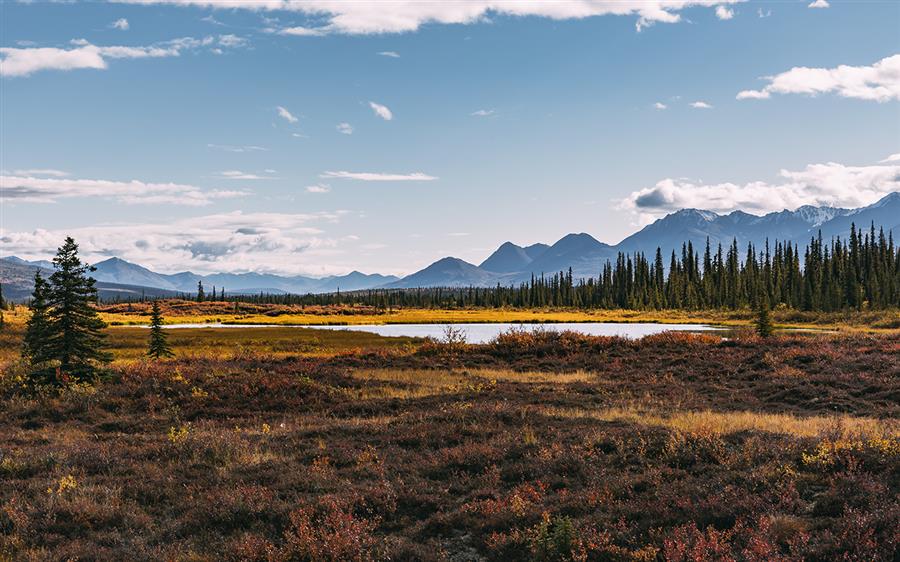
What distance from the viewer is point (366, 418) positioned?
21.6 meters

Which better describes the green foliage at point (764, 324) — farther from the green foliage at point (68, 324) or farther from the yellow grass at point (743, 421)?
the green foliage at point (68, 324)


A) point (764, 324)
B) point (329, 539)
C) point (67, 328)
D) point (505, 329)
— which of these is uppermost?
point (67, 328)

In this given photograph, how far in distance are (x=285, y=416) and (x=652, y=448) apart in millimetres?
13392

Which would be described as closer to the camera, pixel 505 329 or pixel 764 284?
pixel 505 329

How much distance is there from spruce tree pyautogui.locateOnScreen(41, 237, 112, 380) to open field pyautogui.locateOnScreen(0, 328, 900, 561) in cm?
179

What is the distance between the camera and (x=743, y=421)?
18.7 meters

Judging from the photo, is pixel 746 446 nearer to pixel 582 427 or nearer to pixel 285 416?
pixel 582 427

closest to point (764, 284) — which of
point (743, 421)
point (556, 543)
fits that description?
point (743, 421)

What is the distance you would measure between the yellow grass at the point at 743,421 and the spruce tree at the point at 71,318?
20048mm

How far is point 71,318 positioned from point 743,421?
88.0ft

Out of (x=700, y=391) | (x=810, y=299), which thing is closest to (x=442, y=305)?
(x=810, y=299)

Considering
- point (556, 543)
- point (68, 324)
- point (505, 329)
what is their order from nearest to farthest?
point (556, 543) → point (68, 324) → point (505, 329)

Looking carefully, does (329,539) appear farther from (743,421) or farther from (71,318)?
(71,318)

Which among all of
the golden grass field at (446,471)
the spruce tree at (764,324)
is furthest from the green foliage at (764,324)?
the golden grass field at (446,471)
